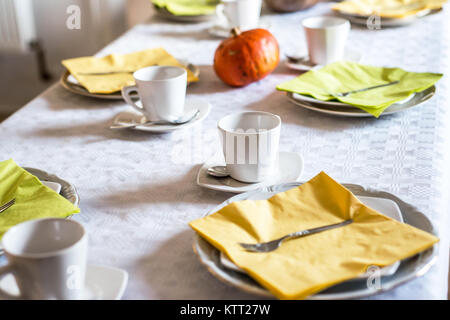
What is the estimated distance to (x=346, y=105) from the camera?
0.95 m

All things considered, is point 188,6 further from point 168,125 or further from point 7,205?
point 7,205

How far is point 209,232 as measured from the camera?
584 mm

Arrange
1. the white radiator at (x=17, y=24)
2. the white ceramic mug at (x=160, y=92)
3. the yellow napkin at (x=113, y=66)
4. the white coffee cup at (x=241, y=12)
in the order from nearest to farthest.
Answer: the white ceramic mug at (x=160, y=92) → the yellow napkin at (x=113, y=66) → the white coffee cup at (x=241, y=12) → the white radiator at (x=17, y=24)

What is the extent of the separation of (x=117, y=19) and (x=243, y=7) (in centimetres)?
140

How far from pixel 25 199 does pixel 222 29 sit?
87 cm

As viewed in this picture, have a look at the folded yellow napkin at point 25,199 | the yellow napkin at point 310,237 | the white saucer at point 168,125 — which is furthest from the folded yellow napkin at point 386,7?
the folded yellow napkin at point 25,199

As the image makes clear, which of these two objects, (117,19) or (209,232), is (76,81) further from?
(117,19)

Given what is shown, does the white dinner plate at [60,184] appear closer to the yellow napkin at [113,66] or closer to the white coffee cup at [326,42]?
the yellow napkin at [113,66]

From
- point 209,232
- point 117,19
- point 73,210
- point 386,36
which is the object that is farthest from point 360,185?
point 117,19

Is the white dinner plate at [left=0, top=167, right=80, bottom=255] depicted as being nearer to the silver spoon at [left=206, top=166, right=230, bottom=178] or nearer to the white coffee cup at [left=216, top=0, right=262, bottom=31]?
the silver spoon at [left=206, top=166, right=230, bottom=178]

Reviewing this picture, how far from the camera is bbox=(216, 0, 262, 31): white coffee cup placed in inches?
53.2

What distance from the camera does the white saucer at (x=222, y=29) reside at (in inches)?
55.2

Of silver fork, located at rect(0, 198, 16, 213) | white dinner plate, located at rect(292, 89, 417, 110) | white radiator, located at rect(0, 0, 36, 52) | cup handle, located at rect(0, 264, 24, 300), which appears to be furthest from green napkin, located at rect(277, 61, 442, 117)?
white radiator, located at rect(0, 0, 36, 52)

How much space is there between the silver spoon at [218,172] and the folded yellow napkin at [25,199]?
0.62 feet
